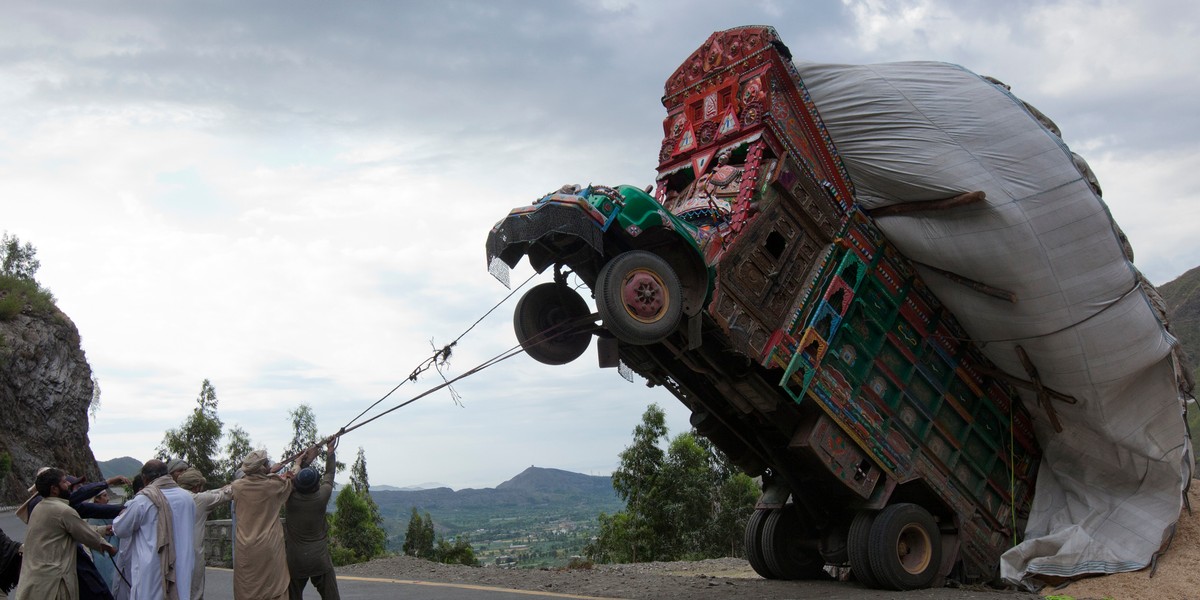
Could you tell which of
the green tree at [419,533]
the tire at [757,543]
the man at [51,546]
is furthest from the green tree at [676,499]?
the man at [51,546]

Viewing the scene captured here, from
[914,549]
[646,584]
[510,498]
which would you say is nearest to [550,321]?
[646,584]

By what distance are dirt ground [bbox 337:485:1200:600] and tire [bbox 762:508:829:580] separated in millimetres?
328

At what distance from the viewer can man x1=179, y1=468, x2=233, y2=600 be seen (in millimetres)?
6634

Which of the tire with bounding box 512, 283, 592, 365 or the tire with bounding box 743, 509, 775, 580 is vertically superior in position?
the tire with bounding box 512, 283, 592, 365

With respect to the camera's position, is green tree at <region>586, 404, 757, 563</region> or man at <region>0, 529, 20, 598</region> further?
green tree at <region>586, 404, 757, 563</region>

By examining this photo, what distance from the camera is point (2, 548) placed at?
634 cm

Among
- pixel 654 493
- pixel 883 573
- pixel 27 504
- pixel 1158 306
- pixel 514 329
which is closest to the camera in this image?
pixel 27 504

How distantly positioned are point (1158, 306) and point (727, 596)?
5569 millimetres

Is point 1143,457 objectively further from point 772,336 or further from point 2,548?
point 2,548

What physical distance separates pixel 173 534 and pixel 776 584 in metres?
6.60

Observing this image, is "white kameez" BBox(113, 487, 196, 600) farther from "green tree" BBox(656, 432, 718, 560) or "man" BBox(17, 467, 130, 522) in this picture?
"green tree" BBox(656, 432, 718, 560)

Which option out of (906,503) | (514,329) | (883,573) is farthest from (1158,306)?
(514,329)

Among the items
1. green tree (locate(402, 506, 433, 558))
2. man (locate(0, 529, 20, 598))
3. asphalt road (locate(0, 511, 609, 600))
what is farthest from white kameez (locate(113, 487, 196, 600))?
green tree (locate(402, 506, 433, 558))

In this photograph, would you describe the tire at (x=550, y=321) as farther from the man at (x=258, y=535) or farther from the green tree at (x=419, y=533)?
the green tree at (x=419, y=533)
